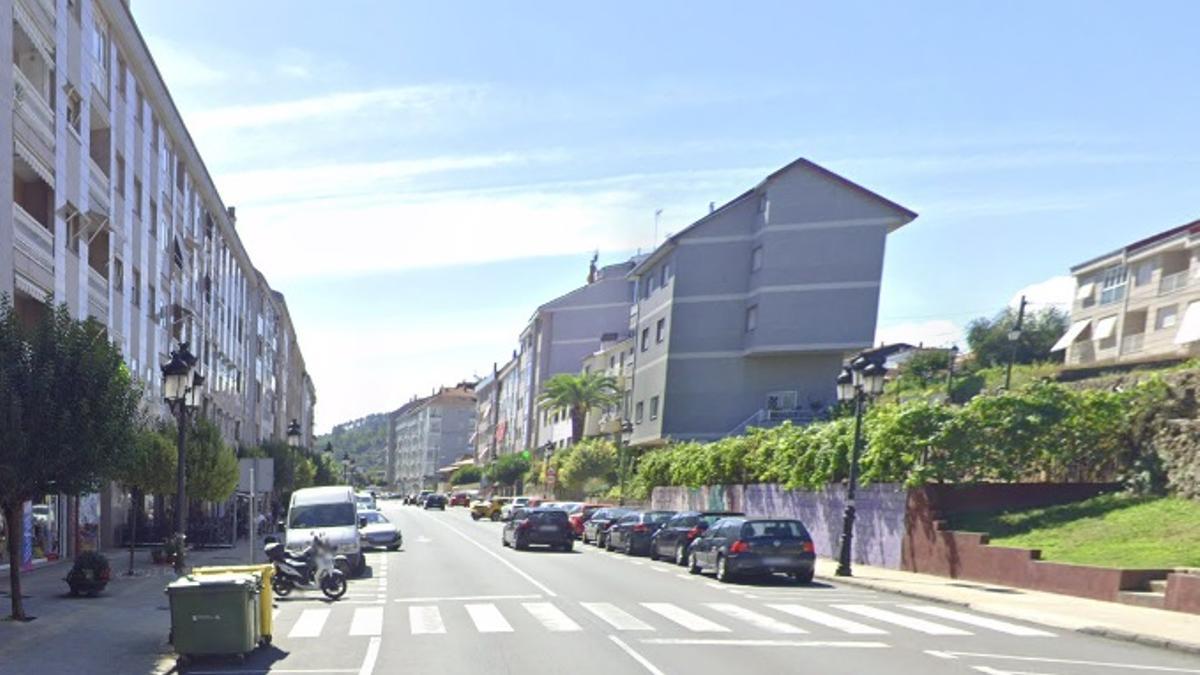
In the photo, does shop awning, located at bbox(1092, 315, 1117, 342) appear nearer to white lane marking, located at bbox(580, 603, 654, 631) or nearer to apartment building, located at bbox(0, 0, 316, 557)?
apartment building, located at bbox(0, 0, 316, 557)

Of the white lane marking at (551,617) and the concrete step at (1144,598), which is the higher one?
the concrete step at (1144,598)

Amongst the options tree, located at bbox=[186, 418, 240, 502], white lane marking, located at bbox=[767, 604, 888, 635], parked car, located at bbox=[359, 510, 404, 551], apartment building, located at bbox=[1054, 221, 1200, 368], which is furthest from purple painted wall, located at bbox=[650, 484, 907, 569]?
apartment building, located at bbox=[1054, 221, 1200, 368]

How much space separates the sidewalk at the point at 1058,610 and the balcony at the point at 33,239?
1952cm

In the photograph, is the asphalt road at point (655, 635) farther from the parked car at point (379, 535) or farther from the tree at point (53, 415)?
the parked car at point (379, 535)

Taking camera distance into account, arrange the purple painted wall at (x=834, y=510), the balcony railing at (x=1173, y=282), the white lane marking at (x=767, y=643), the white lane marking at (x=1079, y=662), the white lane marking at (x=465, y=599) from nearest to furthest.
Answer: the white lane marking at (x=1079, y=662) → the white lane marking at (x=767, y=643) → the white lane marking at (x=465, y=599) → the purple painted wall at (x=834, y=510) → the balcony railing at (x=1173, y=282)

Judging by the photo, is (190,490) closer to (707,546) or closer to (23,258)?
(23,258)

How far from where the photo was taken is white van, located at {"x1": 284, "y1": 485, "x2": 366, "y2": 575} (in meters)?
25.2

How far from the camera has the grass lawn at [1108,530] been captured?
18.8 meters

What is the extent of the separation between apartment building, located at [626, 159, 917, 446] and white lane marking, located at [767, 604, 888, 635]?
40166mm

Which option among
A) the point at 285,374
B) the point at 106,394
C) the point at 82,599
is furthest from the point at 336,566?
the point at 285,374

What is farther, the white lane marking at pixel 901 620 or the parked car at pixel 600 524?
the parked car at pixel 600 524

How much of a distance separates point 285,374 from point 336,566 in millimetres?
83342


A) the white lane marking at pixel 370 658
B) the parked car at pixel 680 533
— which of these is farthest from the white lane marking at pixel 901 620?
the parked car at pixel 680 533

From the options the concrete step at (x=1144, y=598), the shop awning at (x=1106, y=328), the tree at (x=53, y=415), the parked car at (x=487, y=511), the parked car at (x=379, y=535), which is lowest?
the parked car at (x=487, y=511)
